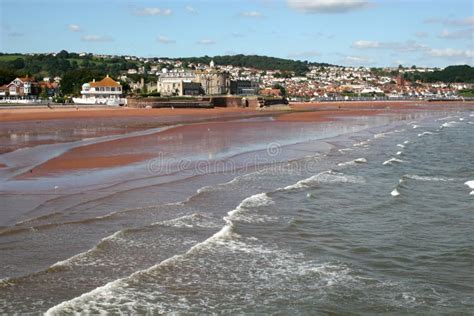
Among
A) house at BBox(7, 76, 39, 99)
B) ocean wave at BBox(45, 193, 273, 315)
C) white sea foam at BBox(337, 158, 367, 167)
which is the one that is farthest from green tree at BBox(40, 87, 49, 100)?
ocean wave at BBox(45, 193, 273, 315)

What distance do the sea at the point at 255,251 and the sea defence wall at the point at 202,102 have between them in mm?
62609

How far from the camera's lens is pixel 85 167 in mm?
20453

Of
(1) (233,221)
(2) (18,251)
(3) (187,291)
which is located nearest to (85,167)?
(1) (233,221)

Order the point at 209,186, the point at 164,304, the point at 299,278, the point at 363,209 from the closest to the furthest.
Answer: the point at 164,304 < the point at 299,278 < the point at 363,209 < the point at 209,186

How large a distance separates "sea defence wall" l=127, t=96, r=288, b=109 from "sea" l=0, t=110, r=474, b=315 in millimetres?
62609

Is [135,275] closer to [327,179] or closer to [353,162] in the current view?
[327,179]

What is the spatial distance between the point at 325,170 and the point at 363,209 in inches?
263

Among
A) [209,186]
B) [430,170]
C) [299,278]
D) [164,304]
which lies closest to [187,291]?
[164,304]

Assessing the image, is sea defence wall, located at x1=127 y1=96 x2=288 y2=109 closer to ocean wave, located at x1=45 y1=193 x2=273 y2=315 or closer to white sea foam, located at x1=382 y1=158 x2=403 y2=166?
white sea foam, located at x1=382 y1=158 x2=403 y2=166

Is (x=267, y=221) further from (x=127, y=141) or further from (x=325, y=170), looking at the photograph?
(x=127, y=141)

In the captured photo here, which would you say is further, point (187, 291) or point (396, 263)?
point (396, 263)

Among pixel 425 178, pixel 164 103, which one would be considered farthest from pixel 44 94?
pixel 425 178

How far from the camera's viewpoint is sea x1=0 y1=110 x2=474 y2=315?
7863 mm


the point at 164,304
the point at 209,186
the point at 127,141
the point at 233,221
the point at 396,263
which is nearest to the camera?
the point at 164,304
